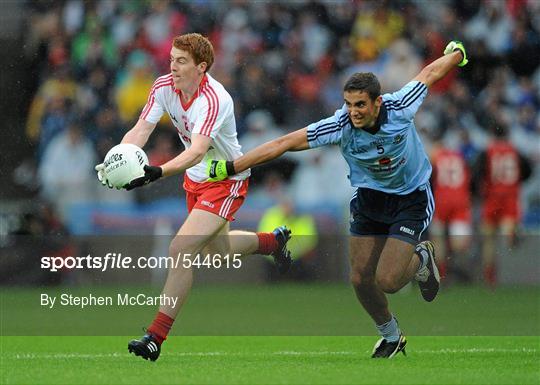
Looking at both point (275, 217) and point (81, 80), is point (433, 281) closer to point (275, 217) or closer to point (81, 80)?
point (275, 217)

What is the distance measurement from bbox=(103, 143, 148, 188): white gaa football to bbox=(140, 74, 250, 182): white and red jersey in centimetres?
65

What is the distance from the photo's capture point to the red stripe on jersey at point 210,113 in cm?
836

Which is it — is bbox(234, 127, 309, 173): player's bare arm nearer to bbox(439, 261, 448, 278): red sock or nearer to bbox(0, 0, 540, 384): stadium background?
bbox(0, 0, 540, 384): stadium background

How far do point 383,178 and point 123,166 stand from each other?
1.79 meters

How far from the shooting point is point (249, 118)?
15.9 metres

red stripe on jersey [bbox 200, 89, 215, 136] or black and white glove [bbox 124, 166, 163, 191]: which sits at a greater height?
red stripe on jersey [bbox 200, 89, 215, 136]

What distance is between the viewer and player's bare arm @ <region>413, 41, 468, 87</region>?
855 centimetres

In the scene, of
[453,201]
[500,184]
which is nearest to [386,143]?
[453,201]

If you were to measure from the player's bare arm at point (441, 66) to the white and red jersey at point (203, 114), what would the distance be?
4.40 feet

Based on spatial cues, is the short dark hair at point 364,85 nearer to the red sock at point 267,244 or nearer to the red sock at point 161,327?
the red sock at point 161,327

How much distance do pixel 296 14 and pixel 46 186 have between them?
4.06m

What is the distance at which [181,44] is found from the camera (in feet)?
27.6

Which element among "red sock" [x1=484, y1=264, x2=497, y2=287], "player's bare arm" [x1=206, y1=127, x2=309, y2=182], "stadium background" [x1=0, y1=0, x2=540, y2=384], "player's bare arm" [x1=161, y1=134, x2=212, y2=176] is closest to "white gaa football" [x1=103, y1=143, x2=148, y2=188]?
"player's bare arm" [x1=161, y1=134, x2=212, y2=176]

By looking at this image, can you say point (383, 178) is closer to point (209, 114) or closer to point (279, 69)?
point (209, 114)
